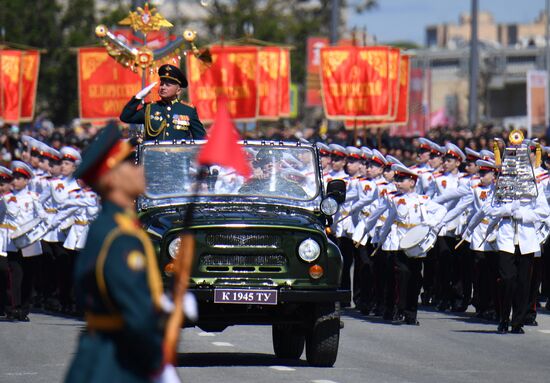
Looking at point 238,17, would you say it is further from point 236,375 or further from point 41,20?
point 236,375

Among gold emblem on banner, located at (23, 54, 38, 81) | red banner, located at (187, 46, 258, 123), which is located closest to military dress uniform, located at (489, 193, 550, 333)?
red banner, located at (187, 46, 258, 123)

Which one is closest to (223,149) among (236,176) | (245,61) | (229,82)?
(236,176)

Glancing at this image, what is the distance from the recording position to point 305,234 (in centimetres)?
1441

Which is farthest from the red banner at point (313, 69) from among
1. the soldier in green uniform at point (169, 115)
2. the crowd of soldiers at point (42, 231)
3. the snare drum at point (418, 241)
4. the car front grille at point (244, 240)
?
the car front grille at point (244, 240)

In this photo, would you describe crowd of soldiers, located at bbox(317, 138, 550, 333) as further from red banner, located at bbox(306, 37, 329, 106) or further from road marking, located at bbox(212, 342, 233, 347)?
red banner, located at bbox(306, 37, 329, 106)

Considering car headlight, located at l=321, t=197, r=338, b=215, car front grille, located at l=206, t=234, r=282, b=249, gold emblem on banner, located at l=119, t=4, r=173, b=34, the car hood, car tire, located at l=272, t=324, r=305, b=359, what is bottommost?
car tire, located at l=272, t=324, r=305, b=359

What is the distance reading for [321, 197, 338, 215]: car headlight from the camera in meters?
14.8

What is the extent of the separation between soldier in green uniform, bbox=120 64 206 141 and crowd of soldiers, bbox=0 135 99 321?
2.08m

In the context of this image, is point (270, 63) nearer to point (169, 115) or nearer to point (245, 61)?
point (245, 61)

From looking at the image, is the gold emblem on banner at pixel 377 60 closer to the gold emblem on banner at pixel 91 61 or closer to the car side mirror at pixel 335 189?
the gold emblem on banner at pixel 91 61

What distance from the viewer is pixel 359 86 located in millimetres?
31500

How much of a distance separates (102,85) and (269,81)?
5339 millimetres

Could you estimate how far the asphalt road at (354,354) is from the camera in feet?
45.5

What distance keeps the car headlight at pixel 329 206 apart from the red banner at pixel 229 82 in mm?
17732
